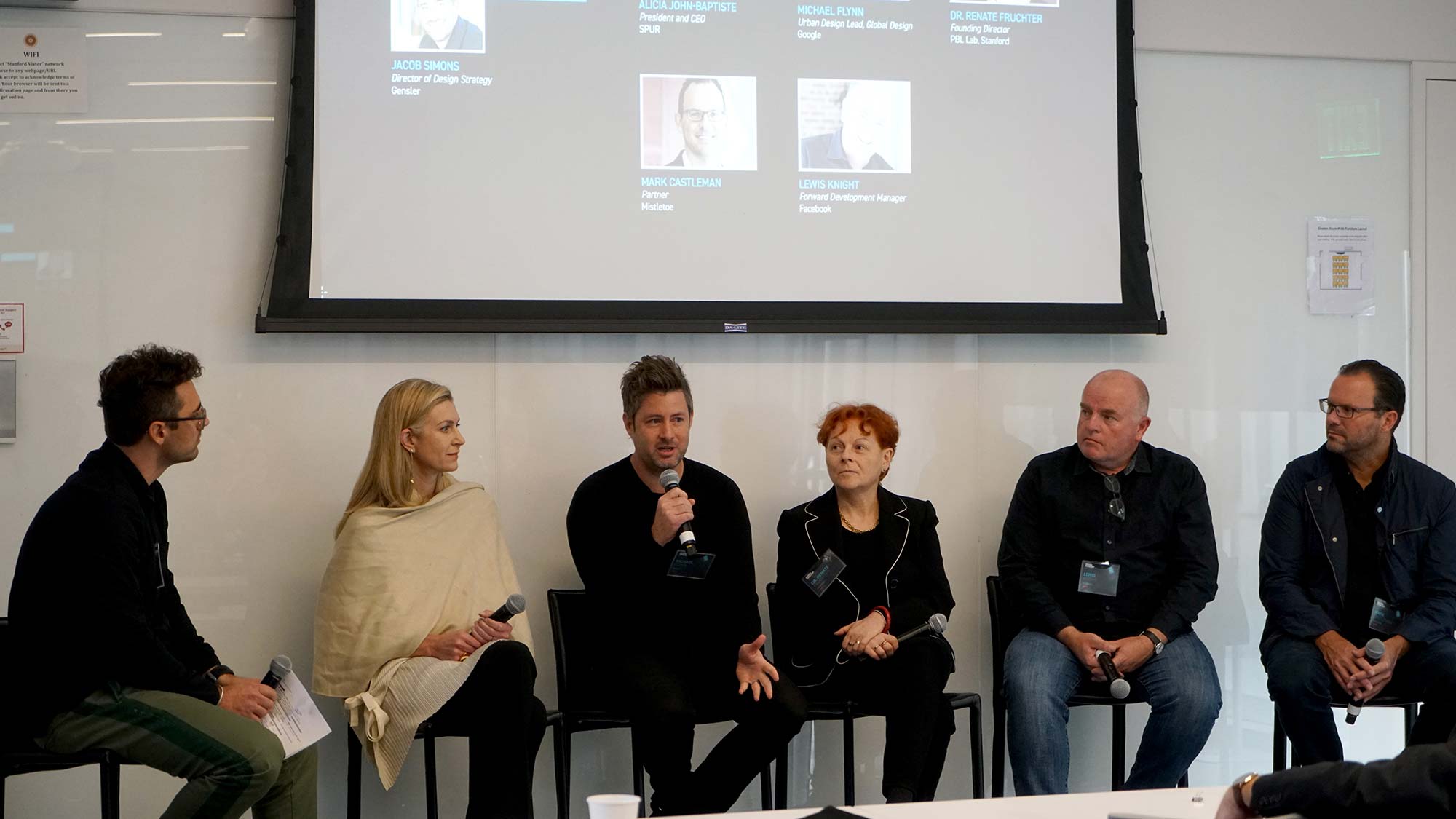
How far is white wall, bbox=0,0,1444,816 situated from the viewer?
11.6 ft

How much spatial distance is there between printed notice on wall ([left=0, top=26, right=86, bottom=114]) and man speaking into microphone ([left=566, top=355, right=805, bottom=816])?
1777mm

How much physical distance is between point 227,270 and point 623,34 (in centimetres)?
136

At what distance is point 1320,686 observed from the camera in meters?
3.38

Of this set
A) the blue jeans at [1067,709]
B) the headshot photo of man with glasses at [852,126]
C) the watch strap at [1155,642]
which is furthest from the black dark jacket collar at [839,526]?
the headshot photo of man with glasses at [852,126]

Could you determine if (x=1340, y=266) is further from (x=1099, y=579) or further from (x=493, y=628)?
(x=493, y=628)

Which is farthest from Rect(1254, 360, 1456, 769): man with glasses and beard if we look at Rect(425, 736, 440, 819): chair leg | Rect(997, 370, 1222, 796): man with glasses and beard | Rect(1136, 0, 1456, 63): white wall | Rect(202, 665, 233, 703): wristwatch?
Rect(202, 665, 233, 703): wristwatch

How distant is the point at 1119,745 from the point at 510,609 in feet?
5.87

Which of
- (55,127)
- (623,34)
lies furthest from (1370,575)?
(55,127)

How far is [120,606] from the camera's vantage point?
2680 mm

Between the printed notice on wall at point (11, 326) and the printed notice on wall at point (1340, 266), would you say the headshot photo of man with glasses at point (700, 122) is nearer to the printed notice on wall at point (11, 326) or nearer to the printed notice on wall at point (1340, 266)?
the printed notice on wall at point (11, 326)

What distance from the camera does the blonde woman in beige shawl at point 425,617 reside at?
3.04m

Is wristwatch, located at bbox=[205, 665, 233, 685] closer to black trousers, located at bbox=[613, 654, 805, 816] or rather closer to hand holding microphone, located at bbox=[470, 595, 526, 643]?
hand holding microphone, located at bbox=[470, 595, 526, 643]

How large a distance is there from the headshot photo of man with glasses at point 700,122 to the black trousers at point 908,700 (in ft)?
5.06

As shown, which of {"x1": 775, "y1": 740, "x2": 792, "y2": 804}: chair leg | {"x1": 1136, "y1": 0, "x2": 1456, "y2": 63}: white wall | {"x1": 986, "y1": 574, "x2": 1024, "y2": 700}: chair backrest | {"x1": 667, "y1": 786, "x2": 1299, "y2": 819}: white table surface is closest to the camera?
{"x1": 667, "y1": 786, "x2": 1299, "y2": 819}: white table surface
